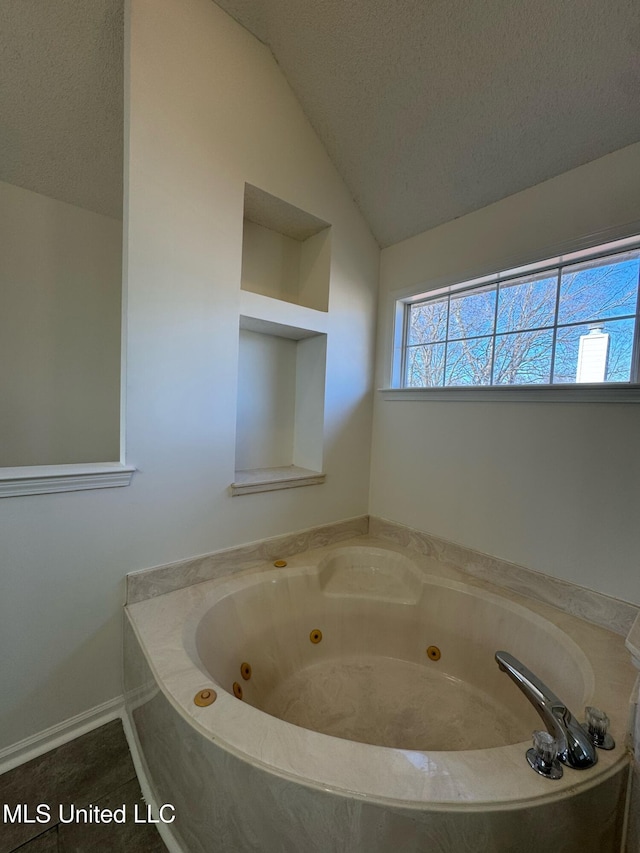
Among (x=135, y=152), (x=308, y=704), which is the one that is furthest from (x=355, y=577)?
(x=135, y=152)

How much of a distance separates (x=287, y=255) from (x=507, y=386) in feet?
5.11

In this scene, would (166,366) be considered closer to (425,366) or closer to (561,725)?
(425,366)

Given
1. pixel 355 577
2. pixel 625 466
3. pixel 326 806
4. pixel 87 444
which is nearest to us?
pixel 326 806

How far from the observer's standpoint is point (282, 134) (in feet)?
5.86

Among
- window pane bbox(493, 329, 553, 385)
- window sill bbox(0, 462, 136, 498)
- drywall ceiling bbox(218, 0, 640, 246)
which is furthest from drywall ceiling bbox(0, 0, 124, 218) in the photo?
window pane bbox(493, 329, 553, 385)

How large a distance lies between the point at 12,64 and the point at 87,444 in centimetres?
182

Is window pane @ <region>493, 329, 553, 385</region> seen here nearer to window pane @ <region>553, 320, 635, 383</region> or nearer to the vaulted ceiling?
Answer: window pane @ <region>553, 320, 635, 383</region>

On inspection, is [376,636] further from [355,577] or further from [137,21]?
[137,21]

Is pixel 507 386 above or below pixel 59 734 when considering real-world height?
above

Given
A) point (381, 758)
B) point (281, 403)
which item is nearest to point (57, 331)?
point (281, 403)

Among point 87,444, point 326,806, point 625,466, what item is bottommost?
point 326,806

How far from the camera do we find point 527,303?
174 centimetres

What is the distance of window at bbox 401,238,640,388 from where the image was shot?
4.77 ft

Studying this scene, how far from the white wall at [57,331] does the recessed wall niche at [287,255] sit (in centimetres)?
93
